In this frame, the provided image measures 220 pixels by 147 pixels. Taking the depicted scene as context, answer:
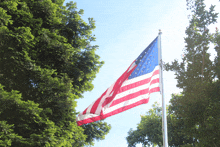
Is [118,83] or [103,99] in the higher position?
[118,83]

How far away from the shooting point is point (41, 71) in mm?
12969

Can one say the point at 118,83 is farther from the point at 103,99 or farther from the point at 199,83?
the point at 199,83

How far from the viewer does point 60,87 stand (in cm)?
1308

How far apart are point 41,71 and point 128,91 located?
5.88 meters

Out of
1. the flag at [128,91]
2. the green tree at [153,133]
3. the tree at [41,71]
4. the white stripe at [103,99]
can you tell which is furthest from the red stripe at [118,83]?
the green tree at [153,133]

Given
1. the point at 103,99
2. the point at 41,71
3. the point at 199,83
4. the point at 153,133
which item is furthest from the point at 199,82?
the point at 153,133

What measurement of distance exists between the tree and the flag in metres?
3.02

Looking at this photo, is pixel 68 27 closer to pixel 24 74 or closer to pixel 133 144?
pixel 24 74

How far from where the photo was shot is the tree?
11461mm

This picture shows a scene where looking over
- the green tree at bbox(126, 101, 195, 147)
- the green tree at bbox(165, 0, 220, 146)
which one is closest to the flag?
the green tree at bbox(165, 0, 220, 146)

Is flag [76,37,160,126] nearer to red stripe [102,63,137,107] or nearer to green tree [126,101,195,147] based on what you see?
red stripe [102,63,137,107]

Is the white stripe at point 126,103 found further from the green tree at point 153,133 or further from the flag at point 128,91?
the green tree at point 153,133

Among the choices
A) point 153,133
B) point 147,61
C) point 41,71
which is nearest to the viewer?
point 147,61

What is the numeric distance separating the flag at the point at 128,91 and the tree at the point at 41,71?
3025 millimetres
